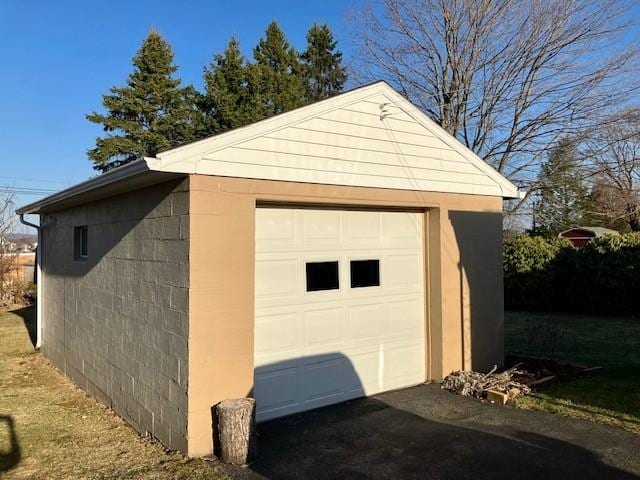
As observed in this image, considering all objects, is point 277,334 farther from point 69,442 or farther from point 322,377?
point 69,442

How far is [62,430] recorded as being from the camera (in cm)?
535

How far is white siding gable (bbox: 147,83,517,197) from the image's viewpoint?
4695 mm

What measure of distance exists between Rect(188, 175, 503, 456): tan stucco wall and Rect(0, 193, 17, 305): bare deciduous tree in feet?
54.1

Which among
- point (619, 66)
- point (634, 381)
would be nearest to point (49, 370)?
point (634, 381)

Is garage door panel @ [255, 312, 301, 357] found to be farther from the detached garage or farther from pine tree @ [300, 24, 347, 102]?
pine tree @ [300, 24, 347, 102]

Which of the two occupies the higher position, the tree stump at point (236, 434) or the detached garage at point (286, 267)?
the detached garage at point (286, 267)

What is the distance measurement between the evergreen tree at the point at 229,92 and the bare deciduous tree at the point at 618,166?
14.6m

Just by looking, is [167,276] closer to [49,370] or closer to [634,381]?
[49,370]

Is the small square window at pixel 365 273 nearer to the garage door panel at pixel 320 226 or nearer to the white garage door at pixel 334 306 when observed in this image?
the white garage door at pixel 334 306

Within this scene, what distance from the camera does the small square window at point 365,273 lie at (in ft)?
20.1

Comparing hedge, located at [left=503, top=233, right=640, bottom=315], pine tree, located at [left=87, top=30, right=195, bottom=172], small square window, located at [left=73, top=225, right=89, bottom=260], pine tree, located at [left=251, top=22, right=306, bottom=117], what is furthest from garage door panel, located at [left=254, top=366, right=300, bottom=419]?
pine tree, located at [left=87, top=30, right=195, bottom=172]

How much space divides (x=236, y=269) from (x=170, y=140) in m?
22.3

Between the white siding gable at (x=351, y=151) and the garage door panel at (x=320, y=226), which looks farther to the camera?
the garage door panel at (x=320, y=226)

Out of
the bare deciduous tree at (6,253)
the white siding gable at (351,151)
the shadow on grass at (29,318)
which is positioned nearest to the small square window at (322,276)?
the white siding gable at (351,151)
